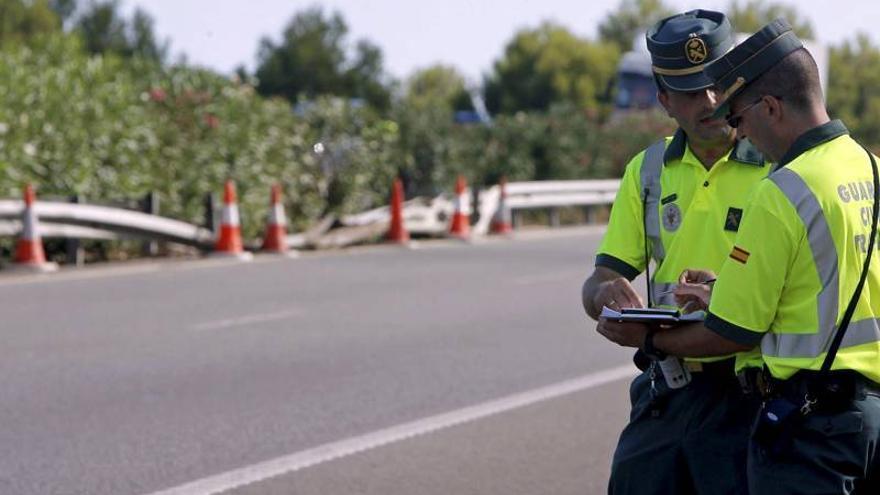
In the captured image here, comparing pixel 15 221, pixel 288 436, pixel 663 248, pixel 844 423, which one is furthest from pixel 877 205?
pixel 15 221

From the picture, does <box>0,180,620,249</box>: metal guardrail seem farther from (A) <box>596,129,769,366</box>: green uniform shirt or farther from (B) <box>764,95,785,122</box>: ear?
(B) <box>764,95,785,122</box>: ear

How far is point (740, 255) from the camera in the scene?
3.20 m

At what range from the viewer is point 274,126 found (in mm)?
21234

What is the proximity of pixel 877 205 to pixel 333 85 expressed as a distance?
76.2 m

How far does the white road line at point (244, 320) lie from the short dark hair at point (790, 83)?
870 cm

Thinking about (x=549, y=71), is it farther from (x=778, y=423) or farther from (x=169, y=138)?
(x=778, y=423)

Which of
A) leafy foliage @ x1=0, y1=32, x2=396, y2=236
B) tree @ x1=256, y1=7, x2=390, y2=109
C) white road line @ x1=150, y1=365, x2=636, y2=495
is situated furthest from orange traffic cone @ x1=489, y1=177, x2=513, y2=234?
tree @ x1=256, y1=7, x2=390, y2=109

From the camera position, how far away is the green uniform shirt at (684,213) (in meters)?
3.82

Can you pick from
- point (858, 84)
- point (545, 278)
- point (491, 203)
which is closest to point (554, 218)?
point (491, 203)

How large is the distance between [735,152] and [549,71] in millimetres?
77107

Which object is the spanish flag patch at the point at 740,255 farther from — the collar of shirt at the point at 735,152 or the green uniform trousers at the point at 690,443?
the collar of shirt at the point at 735,152

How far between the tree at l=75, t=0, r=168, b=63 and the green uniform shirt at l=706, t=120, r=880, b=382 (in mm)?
80362

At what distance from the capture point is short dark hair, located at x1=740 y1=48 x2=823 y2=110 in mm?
3191

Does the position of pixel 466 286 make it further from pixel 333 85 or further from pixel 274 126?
pixel 333 85
